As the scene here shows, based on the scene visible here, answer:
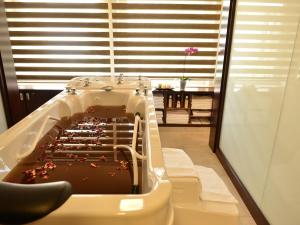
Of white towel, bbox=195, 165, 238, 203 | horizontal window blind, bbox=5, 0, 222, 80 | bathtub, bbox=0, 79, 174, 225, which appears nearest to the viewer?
bathtub, bbox=0, 79, 174, 225

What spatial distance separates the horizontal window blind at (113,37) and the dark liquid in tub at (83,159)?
5.15 ft

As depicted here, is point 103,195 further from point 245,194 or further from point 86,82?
point 86,82

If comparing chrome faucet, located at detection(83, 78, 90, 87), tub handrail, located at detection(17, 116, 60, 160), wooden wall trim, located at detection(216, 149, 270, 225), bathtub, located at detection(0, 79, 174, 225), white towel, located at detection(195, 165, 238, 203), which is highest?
chrome faucet, located at detection(83, 78, 90, 87)

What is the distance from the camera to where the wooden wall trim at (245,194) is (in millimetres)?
1652

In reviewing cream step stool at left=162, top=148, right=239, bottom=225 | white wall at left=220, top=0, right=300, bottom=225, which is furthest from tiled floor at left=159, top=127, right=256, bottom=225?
cream step stool at left=162, top=148, right=239, bottom=225

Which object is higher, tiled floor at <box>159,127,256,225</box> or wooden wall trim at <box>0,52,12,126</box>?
wooden wall trim at <box>0,52,12,126</box>

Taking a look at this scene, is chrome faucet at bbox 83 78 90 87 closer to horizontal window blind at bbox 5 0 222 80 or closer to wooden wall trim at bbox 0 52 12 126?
horizontal window blind at bbox 5 0 222 80

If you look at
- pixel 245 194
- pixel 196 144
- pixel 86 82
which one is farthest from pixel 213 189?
pixel 86 82

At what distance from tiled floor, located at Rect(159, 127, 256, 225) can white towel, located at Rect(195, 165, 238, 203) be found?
0.36 meters

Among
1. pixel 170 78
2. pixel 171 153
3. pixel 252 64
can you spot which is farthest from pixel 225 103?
pixel 170 78

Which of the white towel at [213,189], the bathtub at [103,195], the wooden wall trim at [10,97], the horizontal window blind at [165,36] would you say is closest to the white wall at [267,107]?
the white towel at [213,189]

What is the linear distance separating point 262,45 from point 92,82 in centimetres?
180

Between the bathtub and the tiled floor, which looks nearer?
→ the bathtub

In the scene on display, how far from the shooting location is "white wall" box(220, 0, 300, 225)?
1.35 metres
